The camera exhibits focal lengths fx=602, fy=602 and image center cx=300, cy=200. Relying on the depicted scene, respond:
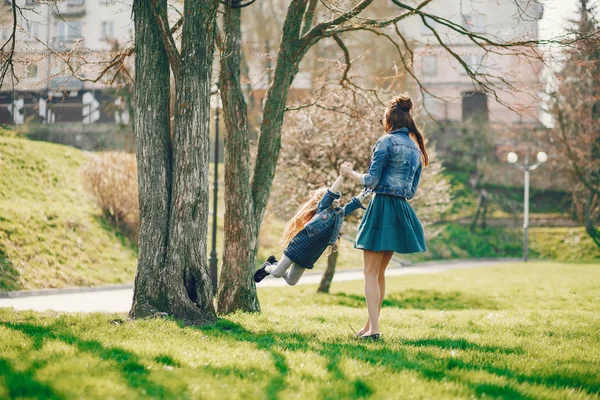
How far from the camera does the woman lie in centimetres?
574

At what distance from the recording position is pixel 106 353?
189 inches

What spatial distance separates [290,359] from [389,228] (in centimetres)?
164

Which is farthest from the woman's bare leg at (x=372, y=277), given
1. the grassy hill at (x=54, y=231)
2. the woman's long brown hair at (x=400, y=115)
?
the grassy hill at (x=54, y=231)

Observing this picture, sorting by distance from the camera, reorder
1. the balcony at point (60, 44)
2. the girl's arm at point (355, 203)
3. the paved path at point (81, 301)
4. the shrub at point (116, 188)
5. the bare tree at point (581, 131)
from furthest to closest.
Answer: the bare tree at point (581, 131)
the shrub at point (116, 188)
the paved path at point (81, 301)
the balcony at point (60, 44)
the girl's arm at point (355, 203)

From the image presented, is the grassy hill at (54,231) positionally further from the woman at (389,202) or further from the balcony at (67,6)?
the woman at (389,202)

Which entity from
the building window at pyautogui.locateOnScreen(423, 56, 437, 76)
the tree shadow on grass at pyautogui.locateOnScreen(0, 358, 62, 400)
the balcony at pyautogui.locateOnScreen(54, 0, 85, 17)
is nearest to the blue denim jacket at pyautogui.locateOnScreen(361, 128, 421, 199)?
the tree shadow on grass at pyautogui.locateOnScreen(0, 358, 62, 400)

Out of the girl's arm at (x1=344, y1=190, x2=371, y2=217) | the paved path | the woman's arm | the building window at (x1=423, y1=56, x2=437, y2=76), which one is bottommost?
the paved path

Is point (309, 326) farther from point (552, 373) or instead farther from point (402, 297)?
point (402, 297)

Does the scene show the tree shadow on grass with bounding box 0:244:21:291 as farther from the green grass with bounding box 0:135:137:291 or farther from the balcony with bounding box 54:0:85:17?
the balcony with bounding box 54:0:85:17

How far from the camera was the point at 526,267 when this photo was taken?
2517 cm

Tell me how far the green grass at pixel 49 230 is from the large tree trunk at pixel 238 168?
7.91 m

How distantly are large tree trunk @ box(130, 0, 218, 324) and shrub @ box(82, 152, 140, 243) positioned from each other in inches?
515

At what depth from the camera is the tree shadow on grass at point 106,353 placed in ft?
12.9

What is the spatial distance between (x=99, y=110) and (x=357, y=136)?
2489 centimetres
